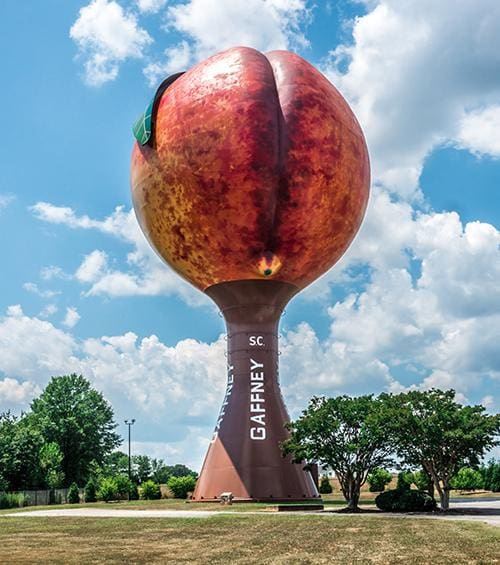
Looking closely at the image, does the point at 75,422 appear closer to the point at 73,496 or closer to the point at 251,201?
the point at 73,496

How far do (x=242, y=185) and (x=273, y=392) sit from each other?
28.3 feet

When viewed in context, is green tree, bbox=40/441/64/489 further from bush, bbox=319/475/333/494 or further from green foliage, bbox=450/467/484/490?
green foliage, bbox=450/467/484/490

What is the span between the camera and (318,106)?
1168 inches

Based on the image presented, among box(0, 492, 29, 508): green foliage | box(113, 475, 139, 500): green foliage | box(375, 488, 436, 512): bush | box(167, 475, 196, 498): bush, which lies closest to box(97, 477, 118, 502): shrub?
box(113, 475, 139, 500): green foliage

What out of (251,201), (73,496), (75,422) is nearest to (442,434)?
(251,201)

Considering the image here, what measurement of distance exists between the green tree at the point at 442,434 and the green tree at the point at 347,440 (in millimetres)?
760

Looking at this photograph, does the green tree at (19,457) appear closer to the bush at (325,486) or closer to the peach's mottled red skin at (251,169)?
the bush at (325,486)

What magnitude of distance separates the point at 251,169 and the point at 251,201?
1249mm

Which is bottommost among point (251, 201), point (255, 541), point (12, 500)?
point (255, 541)

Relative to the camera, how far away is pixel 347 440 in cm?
2750

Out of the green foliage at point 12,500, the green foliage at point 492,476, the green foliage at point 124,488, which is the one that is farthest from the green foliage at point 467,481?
the green foliage at point 12,500

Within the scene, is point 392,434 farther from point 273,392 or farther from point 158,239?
point 158,239

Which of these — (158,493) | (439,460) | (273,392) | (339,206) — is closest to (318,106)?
(339,206)

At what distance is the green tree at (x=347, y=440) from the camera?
26.7 metres
